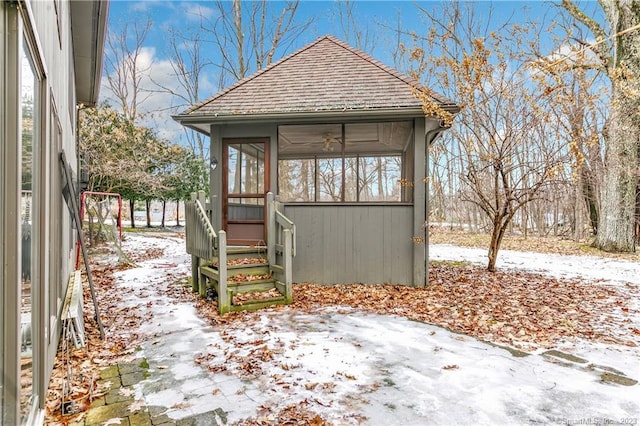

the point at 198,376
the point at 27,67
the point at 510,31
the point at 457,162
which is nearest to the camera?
the point at 27,67

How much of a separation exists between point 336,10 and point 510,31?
1321 centimetres

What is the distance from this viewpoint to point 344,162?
6.85 m

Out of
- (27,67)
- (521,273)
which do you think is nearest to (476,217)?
(521,273)

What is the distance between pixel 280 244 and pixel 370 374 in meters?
2.88

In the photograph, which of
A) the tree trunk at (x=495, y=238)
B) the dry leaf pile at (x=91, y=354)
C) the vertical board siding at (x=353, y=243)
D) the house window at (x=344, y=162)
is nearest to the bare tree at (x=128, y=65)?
the house window at (x=344, y=162)

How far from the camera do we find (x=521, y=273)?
807 cm

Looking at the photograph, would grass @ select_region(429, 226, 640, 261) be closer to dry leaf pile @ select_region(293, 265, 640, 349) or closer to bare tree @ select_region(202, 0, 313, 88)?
dry leaf pile @ select_region(293, 265, 640, 349)

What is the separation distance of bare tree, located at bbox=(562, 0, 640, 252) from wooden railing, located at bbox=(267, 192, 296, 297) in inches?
417

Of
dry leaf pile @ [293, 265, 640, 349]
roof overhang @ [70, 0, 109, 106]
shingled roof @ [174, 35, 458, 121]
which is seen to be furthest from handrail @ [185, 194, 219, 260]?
roof overhang @ [70, 0, 109, 106]

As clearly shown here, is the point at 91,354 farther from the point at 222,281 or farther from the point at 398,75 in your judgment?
the point at 398,75

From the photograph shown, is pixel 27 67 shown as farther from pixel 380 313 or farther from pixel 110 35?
pixel 110 35

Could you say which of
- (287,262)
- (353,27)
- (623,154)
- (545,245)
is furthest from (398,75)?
(353,27)

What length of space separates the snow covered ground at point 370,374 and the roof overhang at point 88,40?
4.16 metres

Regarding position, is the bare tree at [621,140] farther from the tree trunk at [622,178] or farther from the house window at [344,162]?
the house window at [344,162]
